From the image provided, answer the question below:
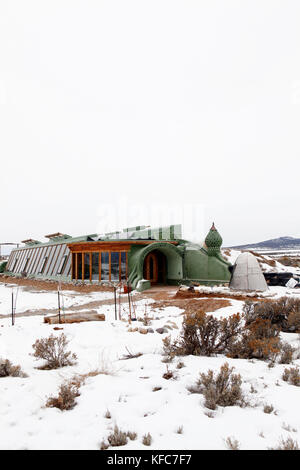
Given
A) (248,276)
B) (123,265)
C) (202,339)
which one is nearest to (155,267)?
(123,265)

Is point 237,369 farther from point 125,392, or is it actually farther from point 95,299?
point 95,299

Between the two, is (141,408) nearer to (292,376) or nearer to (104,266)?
(292,376)

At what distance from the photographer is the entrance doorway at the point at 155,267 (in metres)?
21.2

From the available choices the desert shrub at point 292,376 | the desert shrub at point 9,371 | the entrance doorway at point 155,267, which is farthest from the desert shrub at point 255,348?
the entrance doorway at point 155,267

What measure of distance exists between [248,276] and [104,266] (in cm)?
1043

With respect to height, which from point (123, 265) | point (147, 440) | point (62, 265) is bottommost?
point (147, 440)

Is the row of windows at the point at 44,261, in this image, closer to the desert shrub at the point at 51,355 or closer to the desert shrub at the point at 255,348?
the desert shrub at the point at 51,355

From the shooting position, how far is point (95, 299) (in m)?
14.9

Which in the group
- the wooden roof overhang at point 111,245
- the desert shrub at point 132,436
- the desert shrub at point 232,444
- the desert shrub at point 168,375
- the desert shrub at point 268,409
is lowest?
the desert shrub at point 168,375

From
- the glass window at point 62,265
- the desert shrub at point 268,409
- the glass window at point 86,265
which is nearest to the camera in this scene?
the desert shrub at point 268,409

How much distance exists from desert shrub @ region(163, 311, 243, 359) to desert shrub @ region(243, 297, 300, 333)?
2.11 metres

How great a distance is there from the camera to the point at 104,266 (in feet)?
65.2

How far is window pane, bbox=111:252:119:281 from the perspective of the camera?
1959cm
